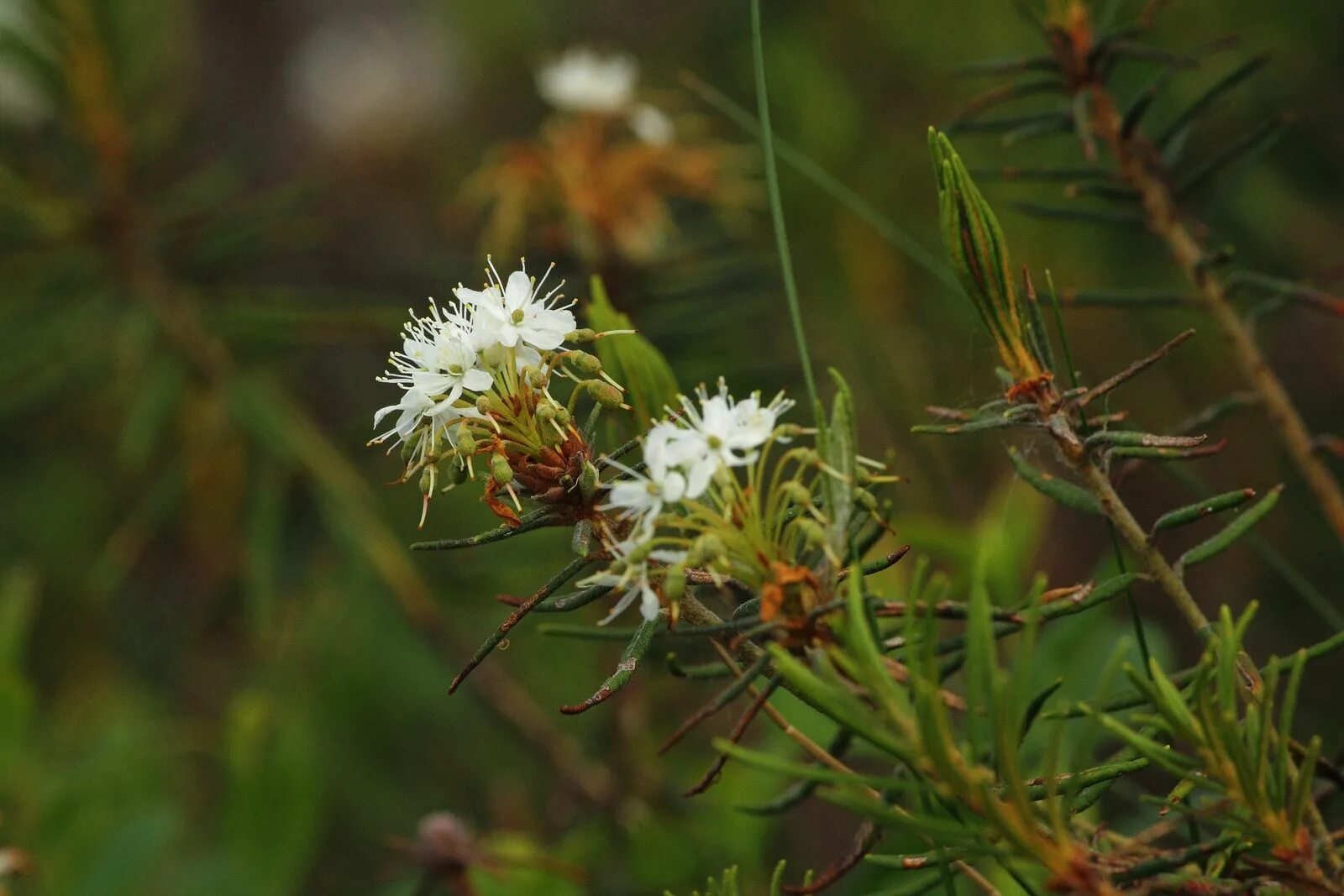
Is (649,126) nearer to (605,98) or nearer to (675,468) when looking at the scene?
(605,98)

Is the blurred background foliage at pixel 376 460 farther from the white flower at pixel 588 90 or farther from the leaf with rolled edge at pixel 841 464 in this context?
the leaf with rolled edge at pixel 841 464

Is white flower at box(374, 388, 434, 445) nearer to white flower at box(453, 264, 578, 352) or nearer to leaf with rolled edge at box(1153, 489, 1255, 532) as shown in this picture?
white flower at box(453, 264, 578, 352)

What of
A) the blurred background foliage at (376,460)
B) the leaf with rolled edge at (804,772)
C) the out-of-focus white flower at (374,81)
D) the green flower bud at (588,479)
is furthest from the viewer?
the out-of-focus white flower at (374,81)

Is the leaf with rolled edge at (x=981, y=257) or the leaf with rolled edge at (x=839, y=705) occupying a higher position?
the leaf with rolled edge at (x=981, y=257)

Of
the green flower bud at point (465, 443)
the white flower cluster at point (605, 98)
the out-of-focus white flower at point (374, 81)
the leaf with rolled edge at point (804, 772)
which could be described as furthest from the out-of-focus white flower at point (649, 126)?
the out-of-focus white flower at point (374, 81)

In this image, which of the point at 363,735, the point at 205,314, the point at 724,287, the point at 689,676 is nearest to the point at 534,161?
the point at 724,287

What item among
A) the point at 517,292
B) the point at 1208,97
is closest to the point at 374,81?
the point at 1208,97
